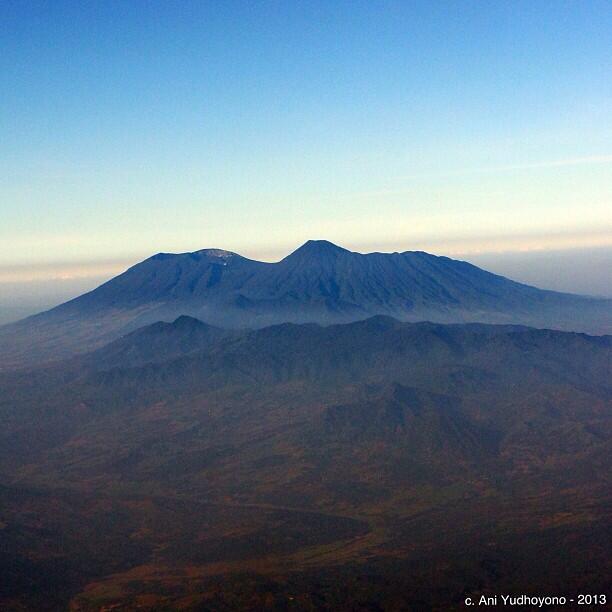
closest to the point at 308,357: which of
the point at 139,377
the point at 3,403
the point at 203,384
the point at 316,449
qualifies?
the point at 203,384

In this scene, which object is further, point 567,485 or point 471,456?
point 471,456

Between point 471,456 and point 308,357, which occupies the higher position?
point 308,357

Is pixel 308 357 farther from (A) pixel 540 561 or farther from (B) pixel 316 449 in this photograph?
(A) pixel 540 561

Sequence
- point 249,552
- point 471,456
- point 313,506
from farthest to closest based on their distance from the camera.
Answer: point 471,456, point 313,506, point 249,552

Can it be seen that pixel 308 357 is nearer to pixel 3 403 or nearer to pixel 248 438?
pixel 248 438

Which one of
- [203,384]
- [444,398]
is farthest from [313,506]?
[203,384]

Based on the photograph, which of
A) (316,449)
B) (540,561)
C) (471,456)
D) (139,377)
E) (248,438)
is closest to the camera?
(540,561)
